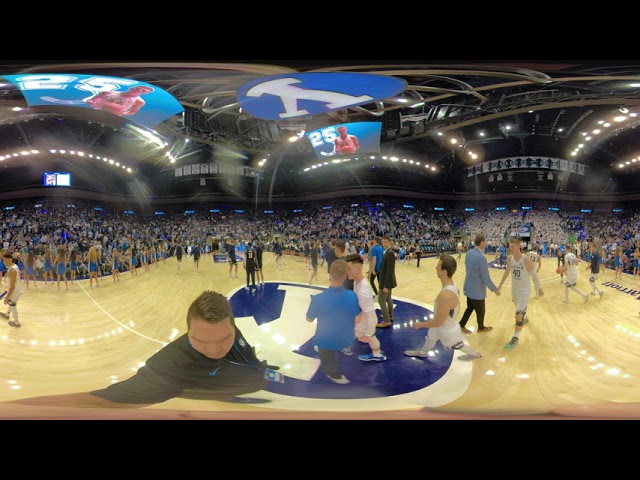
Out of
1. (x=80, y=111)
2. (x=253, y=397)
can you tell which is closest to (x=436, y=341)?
(x=253, y=397)

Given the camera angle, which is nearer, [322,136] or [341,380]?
[341,380]

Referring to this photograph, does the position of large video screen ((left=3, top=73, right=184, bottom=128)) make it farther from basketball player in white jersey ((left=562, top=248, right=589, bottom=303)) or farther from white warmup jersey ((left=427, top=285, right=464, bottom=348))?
basketball player in white jersey ((left=562, top=248, right=589, bottom=303))

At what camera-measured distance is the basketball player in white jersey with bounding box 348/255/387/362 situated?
1.82 m

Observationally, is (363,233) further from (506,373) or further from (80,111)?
(80,111)

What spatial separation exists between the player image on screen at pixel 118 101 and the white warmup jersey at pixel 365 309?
1.67 metres

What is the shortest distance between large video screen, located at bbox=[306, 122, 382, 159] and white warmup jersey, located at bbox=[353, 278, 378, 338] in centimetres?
77

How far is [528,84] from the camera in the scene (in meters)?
1.83

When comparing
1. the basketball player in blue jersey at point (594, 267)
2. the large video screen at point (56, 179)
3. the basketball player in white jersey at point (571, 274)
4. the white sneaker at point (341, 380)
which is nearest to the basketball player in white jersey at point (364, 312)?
the white sneaker at point (341, 380)

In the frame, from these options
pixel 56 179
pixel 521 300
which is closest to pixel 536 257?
pixel 521 300

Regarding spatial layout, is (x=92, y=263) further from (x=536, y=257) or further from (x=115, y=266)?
A: (x=536, y=257)

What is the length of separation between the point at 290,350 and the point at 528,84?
205 cm

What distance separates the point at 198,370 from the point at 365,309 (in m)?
1.00

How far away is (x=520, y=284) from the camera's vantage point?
193 centimetres

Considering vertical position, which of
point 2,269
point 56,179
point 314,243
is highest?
point 56,179
